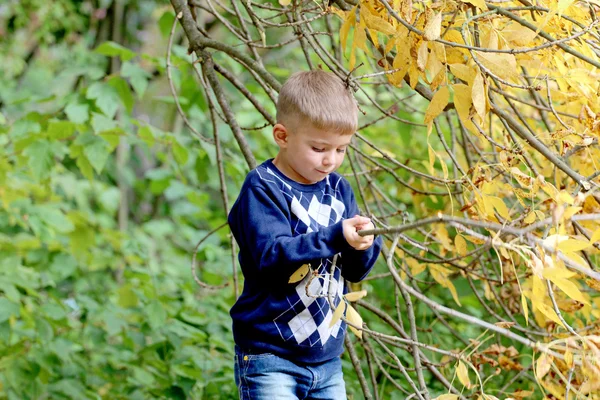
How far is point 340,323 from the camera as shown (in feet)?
6.41

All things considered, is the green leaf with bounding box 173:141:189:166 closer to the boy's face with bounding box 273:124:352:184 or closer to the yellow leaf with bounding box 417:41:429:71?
the boy's face with bounding box 273:124:352:184

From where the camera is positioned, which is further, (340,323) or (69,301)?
(69,301)

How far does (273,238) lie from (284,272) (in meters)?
0.08

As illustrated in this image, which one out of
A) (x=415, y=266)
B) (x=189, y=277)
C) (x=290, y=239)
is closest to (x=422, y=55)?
(x=290, y=239)

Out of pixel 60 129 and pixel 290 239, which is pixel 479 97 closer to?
pixel 290 239

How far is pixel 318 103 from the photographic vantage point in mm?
1769

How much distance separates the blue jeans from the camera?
1854 mm

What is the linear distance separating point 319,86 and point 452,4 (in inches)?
14.8

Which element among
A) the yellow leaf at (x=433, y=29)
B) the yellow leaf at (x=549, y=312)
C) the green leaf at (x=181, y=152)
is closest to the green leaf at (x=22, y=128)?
the green leaf at (x=181, y=152)

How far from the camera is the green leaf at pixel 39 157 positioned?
3.16 metres

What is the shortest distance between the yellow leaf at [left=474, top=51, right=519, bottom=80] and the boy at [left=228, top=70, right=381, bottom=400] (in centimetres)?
33

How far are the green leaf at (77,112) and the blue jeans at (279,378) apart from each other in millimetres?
1590

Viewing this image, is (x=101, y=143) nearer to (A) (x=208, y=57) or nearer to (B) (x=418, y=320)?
(A) (x=208, y=57)

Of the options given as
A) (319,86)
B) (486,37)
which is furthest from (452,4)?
(319,86)
